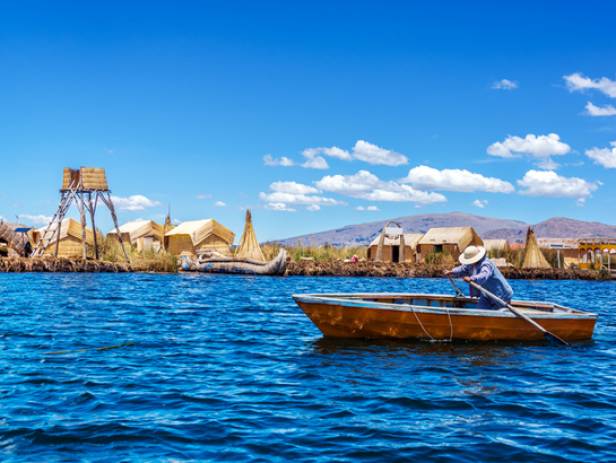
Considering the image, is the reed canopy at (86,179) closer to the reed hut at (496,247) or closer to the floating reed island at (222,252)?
the floating reed island at (222,252)

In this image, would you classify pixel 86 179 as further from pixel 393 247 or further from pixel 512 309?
pixel 512 309

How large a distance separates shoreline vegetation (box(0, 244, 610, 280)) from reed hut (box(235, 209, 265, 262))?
1927 mm

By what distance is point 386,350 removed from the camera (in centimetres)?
1069

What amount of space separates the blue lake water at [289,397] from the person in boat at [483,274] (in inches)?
33.0

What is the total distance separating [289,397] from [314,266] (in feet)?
114

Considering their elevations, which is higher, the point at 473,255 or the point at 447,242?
the point at 447,242

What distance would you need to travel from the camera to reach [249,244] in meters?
41.5

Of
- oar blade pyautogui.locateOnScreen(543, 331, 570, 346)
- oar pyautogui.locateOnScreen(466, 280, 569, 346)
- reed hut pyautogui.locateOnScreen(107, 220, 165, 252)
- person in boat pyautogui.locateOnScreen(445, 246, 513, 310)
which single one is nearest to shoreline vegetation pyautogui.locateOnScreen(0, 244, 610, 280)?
reed hut pyautogui.locateOnScreen(107, 220, 165, 252)

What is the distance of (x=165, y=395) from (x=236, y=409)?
0.99 metres

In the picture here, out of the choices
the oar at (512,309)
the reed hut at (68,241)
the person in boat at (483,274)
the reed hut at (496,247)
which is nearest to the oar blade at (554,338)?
the oar at (512,309)

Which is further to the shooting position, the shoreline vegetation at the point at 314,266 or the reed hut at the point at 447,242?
the reed hut at the point at 447,242

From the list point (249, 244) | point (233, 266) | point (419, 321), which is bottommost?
point (419, 321)

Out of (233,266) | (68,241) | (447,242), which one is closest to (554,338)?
(233,266)

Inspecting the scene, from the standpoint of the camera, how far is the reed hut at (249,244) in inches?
1623
